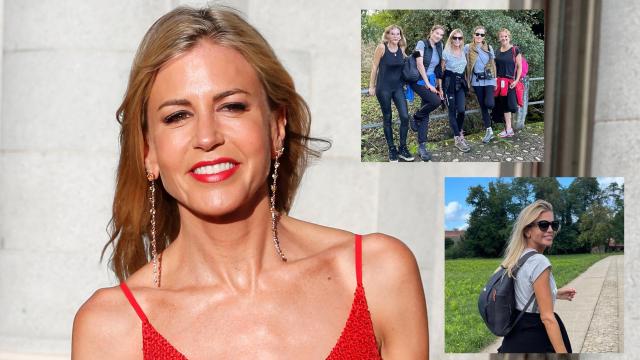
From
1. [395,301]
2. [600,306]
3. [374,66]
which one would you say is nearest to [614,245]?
[600,306]

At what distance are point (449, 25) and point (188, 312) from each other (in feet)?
6.52

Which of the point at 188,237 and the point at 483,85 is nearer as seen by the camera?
the point at 188,237

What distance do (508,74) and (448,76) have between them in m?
0.23

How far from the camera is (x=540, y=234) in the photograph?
3.73 meters

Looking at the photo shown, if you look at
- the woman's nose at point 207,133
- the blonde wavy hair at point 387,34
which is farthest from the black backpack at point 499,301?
the woman's nose at point 207,133

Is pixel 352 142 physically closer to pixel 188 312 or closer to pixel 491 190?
pixel 491 190

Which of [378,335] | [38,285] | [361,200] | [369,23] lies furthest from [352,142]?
[378,335]

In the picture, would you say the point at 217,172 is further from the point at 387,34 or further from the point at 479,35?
the point at 479,35

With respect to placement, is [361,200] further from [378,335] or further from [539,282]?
[378,335]

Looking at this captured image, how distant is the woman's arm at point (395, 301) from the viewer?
205 cm

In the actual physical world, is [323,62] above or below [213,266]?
above

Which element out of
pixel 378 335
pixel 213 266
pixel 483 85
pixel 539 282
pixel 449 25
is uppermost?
pixel 449 25

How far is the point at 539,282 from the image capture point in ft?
12.2

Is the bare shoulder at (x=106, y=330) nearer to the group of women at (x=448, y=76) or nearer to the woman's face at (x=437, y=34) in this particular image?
the group of women at (x=448, y=76)
